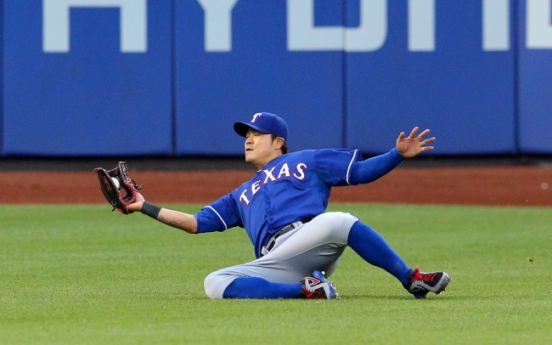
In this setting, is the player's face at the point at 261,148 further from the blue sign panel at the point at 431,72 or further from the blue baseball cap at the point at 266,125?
the blue sign panel at the point at 431,72

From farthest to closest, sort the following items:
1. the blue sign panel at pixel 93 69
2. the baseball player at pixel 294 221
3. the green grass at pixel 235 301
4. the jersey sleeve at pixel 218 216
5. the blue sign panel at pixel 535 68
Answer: the blue sign panel at pixel 535 68, the blue sign panel at pixel 93 69, the jersey sleeve at pixel 218 216, the baseball player at pixel 294 221, the green grass at pixel 235 301

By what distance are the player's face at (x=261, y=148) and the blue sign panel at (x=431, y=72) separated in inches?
352

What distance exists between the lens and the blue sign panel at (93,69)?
14.6 m

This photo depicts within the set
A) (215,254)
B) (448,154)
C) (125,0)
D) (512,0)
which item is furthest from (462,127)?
(215,254)

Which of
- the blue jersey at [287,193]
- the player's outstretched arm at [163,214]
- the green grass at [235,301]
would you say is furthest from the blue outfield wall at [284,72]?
the player's outstretched arm at [163,214]

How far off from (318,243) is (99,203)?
8045 mm

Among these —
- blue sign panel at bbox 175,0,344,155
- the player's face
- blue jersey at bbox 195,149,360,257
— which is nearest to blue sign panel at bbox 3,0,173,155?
blue sign panel at bbox 175,0,344,155

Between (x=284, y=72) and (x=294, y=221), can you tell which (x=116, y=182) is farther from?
(x=284, y=72)

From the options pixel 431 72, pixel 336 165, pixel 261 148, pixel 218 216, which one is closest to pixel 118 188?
pixel 218 216

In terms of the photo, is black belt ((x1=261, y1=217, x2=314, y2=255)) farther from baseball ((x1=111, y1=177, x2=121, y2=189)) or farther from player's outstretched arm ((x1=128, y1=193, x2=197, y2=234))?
baseball ((x1=111, y1=177, x2=121, y2=189))

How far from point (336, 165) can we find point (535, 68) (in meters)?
9.86

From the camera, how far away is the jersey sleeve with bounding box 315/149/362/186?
Answer: 5523 mm

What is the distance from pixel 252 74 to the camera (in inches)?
580

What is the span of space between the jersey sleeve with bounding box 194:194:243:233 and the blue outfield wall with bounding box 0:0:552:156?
29.1 ft
